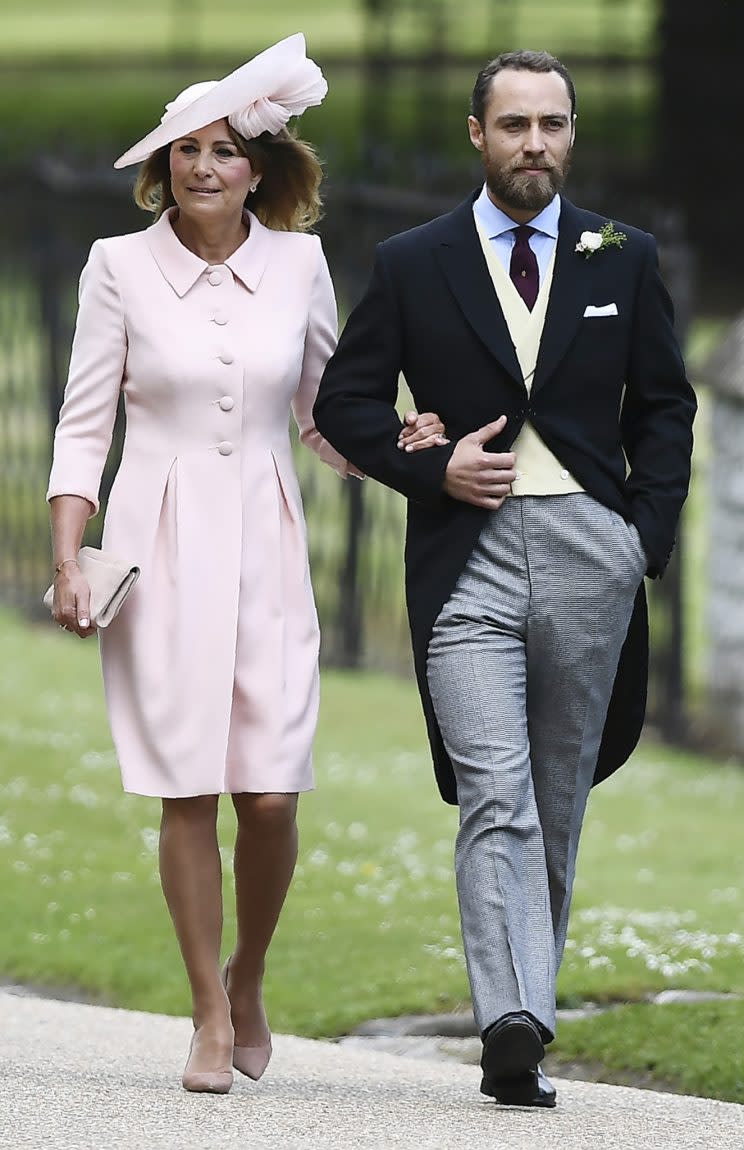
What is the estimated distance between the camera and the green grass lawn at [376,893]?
621cm

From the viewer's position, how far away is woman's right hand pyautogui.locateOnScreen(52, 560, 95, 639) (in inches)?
186

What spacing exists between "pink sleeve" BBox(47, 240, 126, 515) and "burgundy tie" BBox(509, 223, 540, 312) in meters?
0.76

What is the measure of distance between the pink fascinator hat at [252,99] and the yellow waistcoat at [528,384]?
1.79ft

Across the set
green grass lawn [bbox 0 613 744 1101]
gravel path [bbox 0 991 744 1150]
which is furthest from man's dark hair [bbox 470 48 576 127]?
green grass lawn [bbox 0 613 744 1101]

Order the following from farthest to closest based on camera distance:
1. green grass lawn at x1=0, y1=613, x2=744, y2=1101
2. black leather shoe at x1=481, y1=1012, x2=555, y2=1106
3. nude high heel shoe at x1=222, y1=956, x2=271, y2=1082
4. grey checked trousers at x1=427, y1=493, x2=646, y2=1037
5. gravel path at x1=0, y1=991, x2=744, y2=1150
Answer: green grass lawn at x1=0, y1=613, x2=744, y2=1101, nude high heel shoe at x1=222, y1=956, x2=271, y2=1082, grey checked trousers at x1=427, y1=493, x2=646, y2=1037, black leather shoe at x1=481, y1=1012, x2=555, y2=1106, gravel path at x1=0, y1=991, x2=744, y2=1150

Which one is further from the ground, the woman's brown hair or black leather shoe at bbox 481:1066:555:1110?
the woman's brown hair

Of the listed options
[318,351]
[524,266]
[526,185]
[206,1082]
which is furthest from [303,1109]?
[526,185]

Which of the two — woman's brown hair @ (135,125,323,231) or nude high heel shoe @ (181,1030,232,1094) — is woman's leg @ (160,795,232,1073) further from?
woman's brown hair @ (135,125,323,231)

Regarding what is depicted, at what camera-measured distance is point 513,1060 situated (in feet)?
14.7

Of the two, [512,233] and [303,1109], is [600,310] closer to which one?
[512,233]

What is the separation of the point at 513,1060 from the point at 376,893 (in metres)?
3.20

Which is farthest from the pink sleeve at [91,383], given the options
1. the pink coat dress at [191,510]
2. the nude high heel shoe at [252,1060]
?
the nude high heel shoe at [252,1060]

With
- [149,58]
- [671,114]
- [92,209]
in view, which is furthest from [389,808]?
[149,58]

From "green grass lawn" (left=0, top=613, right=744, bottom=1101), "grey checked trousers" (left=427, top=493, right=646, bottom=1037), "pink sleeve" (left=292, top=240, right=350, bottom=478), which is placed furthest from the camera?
"green grass lawn" (left=0, top=613, right=744, bottom=1101)
